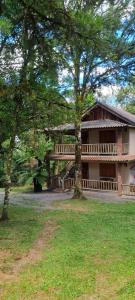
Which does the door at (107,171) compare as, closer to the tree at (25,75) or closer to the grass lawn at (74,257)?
the grass lawn at (74,257)

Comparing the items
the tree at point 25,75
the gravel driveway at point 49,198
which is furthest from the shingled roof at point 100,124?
the tree at point 25,75

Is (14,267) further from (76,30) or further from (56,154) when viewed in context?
(56,154)

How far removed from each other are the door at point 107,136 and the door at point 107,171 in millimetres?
1931

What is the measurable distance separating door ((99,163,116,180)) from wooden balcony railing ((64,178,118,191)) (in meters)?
1.13

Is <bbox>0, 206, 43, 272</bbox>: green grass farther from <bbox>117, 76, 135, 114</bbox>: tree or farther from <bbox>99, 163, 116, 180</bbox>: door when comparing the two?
<bbox>117, 76, 135, 114</bbox>: tree

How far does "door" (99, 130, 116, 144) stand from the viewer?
29506mm

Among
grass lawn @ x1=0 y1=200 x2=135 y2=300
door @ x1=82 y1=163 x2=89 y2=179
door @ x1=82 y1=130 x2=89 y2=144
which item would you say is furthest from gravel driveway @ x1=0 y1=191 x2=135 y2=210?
door @ x1=82 y1=130 x2=89 y2=144

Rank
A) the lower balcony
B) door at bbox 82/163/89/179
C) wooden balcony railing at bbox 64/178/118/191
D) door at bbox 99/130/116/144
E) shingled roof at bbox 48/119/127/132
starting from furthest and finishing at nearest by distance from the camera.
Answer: door at bbox 82/163/89/179 → door at bbox 99/130/116/144 → wooden balcony railing at bbox 64/178/118/191 → shingled roof at bbox 48/119/127/132 → the lower balcony

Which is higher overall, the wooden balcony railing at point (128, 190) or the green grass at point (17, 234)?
the wooden balcony railing at point (128, 190)

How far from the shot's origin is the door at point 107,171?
29.3 m

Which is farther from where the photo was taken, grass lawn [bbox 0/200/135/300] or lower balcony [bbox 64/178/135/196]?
lower balcony [bbox 64/178/135/196]

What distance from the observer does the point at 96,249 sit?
11.5 meters

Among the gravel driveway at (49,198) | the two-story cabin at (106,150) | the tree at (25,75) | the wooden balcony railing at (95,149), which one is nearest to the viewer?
the tree at (25,75)

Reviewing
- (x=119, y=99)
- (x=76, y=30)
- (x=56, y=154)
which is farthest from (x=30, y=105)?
(x=119, y=99)
